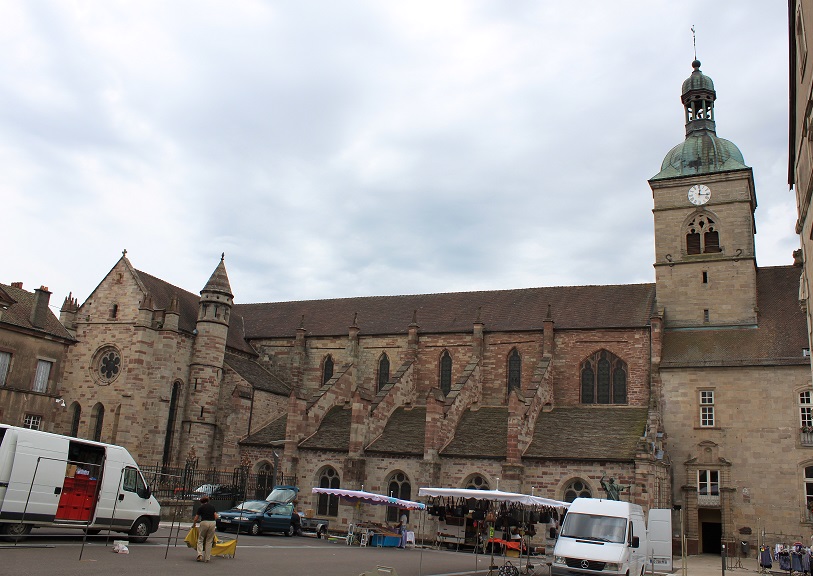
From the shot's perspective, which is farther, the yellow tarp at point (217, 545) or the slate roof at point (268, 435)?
the slate roof at point (268, 435)

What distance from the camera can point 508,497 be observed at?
21.0 meters

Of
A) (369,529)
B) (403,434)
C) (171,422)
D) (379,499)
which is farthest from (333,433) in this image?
(379,499)

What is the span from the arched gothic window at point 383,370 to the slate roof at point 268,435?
19.9 ft

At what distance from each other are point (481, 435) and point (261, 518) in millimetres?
12027

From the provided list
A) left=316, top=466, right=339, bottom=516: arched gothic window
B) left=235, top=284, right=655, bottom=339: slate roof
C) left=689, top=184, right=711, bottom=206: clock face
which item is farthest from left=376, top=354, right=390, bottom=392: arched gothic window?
left=689, top=184, right=711, bottom=206: clock face

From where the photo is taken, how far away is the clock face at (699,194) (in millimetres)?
38062

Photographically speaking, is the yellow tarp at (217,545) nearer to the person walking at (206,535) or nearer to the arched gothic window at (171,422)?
the person walking at (206,535)

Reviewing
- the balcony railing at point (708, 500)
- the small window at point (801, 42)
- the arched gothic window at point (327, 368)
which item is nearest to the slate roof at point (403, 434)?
the arched gothic window at point (327, 368)

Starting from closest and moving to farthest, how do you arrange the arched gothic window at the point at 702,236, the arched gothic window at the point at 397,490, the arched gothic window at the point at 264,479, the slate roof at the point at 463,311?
the arched gothic window at the point at 397,490
the arched gothic window at the point at 264,479
the arched gothic window at the point at 702,236
the slate roof at the point at 463,311

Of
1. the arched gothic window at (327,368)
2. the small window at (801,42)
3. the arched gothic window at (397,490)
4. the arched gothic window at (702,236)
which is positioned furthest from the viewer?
the arched gothic window at (327,368)

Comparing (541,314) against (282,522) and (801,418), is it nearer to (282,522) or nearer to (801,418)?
(801,418)

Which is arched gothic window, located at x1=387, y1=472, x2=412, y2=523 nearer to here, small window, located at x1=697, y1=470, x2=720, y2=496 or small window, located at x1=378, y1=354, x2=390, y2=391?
small window, located at x1=378, y1=354, x2=390, y2=391

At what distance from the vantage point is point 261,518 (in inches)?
1054

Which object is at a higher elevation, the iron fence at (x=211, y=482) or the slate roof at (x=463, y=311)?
the slate roof at (x=463, y=311)
